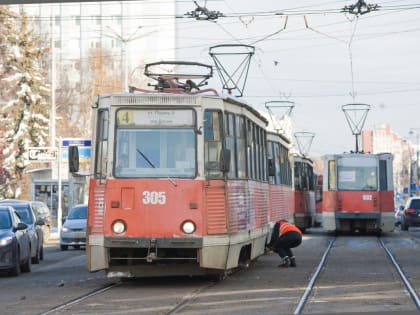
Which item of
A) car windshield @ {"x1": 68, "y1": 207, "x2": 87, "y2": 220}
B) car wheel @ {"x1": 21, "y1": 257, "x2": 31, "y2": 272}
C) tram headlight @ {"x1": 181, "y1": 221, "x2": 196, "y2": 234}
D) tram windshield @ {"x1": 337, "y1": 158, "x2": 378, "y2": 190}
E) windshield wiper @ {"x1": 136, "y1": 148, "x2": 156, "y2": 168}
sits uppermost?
tram windshield @ {"x1": 337, "y1": 158, "x2": 378, "y2": 190}

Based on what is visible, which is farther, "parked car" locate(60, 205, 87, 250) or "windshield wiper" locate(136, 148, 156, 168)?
"parked car" locate(60, 205, 87, 250)

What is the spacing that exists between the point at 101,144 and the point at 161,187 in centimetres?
126

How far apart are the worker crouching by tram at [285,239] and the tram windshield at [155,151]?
5390 millimetres

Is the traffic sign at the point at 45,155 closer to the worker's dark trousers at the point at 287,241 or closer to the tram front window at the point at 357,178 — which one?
the tram front window at the point at 357,178

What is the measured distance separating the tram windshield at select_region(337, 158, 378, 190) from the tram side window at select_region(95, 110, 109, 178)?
80.6 ft

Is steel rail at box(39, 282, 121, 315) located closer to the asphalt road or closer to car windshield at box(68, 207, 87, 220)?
the asphalt road

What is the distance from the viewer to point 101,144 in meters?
17.4

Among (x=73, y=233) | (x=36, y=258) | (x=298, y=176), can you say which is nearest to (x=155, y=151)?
(x=36, y=258)

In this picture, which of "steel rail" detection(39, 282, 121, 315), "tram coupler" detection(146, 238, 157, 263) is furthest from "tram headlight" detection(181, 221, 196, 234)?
"steel rail" detection(39, 282, 121, 315)

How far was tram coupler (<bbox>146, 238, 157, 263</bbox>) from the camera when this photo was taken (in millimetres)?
16688

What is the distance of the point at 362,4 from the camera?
27.1 metres

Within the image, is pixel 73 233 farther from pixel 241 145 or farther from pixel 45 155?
pixel 241 145

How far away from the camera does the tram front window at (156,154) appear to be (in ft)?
55.9

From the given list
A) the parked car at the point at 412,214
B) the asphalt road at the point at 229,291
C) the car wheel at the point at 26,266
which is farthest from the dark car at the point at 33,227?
the parked car at the point at 412,214
